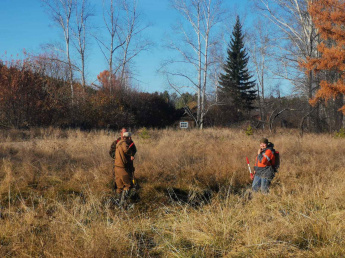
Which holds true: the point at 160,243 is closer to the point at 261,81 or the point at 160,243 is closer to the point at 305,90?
the point at 305,90

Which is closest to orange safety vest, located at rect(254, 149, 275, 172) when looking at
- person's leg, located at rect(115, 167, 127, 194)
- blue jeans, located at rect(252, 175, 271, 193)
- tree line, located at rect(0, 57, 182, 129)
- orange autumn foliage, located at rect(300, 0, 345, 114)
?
blue jeans, located at rect(252, 175, 271, 193)

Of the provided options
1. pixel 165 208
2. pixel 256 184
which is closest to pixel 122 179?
pixel 165 208

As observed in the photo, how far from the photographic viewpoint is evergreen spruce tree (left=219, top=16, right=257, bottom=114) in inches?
1286

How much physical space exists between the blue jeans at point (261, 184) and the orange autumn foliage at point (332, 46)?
40.6 ft

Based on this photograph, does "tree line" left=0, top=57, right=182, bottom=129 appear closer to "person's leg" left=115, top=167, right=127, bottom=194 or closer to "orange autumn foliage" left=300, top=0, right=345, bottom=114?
"person's leg" left=115, top=167, right=127, bottom=194

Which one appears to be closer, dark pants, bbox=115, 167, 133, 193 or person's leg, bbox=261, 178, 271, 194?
person's leg, bbox=261, 178, 271, 194

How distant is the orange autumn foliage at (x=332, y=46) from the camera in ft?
53.6

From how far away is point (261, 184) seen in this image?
639 cm

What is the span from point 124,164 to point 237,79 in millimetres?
28397

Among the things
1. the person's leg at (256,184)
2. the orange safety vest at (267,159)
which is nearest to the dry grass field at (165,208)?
the person's leg at (256,184)

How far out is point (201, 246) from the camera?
12.7 ft

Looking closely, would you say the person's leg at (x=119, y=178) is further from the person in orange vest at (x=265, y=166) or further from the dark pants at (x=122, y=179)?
the person in orange vest at (x=265, y=166)

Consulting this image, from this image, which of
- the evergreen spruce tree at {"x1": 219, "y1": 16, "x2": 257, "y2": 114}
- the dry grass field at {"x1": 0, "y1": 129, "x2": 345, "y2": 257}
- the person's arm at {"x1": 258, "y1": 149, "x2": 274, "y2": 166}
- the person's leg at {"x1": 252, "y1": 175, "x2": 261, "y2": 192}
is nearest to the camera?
the dry grass field at {"x1": 0, "y1": 129, "x2": 345, "y2": 257}

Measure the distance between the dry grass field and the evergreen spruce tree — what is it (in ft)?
71.8
